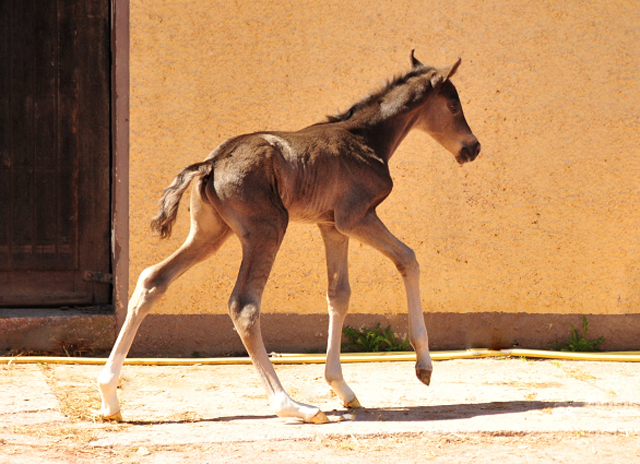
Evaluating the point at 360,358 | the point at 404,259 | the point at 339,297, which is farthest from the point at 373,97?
the point at 360,358

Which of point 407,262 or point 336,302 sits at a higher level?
point 407,262

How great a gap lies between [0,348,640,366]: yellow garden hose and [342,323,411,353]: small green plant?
0.13m

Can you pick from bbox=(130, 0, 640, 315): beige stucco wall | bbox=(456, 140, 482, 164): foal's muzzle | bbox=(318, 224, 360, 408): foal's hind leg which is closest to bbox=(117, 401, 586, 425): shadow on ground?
bbox=(318, 224, 360, 408): foal's hind leg

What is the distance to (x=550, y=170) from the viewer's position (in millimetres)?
6434

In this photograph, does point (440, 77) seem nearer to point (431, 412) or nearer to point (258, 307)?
point (258, 307)

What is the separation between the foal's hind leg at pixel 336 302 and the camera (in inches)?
181

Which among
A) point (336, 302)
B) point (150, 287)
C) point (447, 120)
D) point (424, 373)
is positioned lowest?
point (424, 373)

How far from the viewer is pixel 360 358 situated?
236 inches

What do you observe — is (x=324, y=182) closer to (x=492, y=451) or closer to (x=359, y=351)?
(x=492, y=451)

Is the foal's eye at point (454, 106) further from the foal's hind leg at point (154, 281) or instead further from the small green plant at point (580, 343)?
the small green plant at point (580, 343)

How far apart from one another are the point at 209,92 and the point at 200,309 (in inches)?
68.9

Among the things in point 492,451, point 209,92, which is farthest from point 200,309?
point 492,451

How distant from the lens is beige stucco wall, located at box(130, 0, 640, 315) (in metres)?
6.05

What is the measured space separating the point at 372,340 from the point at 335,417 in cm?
207
